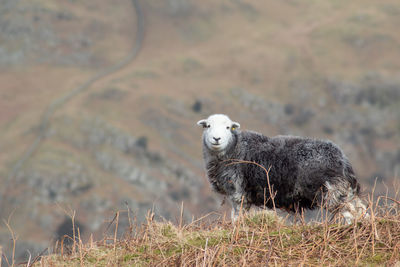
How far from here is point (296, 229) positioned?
21.4 ft

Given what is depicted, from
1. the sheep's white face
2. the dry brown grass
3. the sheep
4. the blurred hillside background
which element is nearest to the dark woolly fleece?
the sheep

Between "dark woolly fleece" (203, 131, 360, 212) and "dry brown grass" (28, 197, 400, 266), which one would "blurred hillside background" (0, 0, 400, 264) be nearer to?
"dark woolly fleece" (203, 131, 360, 212)

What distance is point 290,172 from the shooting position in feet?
34.7

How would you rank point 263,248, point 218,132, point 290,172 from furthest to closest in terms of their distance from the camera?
point 218,132
point 290,172
point 263,248

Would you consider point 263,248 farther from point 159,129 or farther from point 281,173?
point 159,129

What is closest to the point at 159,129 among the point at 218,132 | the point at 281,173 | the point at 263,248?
the point at 218,132

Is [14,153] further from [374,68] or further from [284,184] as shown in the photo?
[284,184]

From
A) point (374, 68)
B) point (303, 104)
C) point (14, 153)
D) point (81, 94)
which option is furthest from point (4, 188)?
point (374, 68)

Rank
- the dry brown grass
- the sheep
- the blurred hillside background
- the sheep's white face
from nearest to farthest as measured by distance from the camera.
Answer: the dry brown grass → the sheep → the sheep's white face → the blurred hillside background

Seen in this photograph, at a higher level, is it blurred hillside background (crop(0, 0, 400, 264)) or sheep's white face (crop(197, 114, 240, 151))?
sheep's white face (crop(197, 114, 240, 151))

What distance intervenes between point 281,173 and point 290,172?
187mm

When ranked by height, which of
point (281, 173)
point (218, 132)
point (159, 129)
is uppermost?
point (218, 132)

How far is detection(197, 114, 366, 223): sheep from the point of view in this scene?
1020 centimetres

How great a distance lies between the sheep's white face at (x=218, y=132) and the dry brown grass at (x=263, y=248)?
476cm
